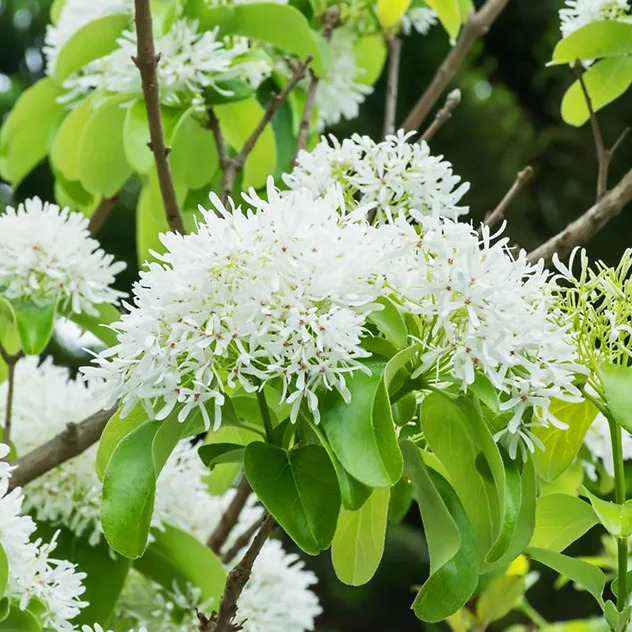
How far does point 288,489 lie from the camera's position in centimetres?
48

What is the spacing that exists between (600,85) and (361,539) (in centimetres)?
44

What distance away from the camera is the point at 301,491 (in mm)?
481

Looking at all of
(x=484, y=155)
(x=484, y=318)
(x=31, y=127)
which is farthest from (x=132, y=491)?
(x=484, y=155)

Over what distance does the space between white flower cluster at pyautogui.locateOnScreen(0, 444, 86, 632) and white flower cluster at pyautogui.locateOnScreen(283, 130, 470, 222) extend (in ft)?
0.76

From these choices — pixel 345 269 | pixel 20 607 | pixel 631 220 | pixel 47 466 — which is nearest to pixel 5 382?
pixel 47 466

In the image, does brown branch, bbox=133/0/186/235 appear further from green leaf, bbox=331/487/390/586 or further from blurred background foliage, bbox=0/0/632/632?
blurred background foliage, bbox=0/0/632/632

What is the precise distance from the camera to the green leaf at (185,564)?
79 cm

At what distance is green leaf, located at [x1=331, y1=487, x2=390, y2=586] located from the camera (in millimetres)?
557

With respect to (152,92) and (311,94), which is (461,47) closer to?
(311,94)

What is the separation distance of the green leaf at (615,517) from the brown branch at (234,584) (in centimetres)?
15

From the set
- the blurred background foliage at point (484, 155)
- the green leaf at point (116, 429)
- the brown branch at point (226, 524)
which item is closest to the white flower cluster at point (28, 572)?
the green leaf at point (116, 429)

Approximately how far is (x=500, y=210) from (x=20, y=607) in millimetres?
419

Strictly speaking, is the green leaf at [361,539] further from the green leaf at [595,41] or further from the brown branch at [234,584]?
the green leaf at [595,41]

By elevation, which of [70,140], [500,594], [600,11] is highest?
[600,11]
